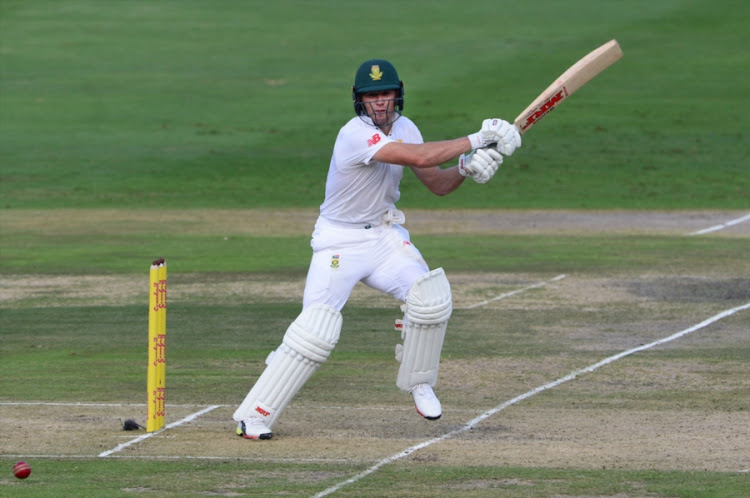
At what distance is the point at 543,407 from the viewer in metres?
8.93

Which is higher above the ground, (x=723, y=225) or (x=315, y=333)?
(x=723, y=225)

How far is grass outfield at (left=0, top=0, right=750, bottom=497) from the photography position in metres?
7.65

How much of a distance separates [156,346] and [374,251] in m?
1.39

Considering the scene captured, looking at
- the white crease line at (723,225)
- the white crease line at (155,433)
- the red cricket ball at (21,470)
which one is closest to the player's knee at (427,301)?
the white crease line at (155,433)

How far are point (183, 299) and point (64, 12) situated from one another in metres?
28.5

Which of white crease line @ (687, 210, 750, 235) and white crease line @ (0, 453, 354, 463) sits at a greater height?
white crease line @ (687, 210, 750, 235)

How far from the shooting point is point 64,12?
40625 millimetres

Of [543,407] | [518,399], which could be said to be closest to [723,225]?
[518,399]

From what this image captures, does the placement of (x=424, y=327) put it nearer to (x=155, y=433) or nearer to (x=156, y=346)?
(x=156, y=346)

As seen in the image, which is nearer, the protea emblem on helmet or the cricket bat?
the protea emblem on helmet

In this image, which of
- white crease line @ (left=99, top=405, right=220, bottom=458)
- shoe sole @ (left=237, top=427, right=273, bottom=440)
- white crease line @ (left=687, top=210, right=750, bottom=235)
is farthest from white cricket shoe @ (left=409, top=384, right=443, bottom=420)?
white crease line @ (left=687, top=210, right=750, bottom=235)

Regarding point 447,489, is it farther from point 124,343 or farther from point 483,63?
point 483,63

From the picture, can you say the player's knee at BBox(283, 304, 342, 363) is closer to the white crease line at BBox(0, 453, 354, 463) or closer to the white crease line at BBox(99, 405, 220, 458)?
the white crease line at BBox(0, 453, 354, 463)

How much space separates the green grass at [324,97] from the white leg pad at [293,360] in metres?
15.4
